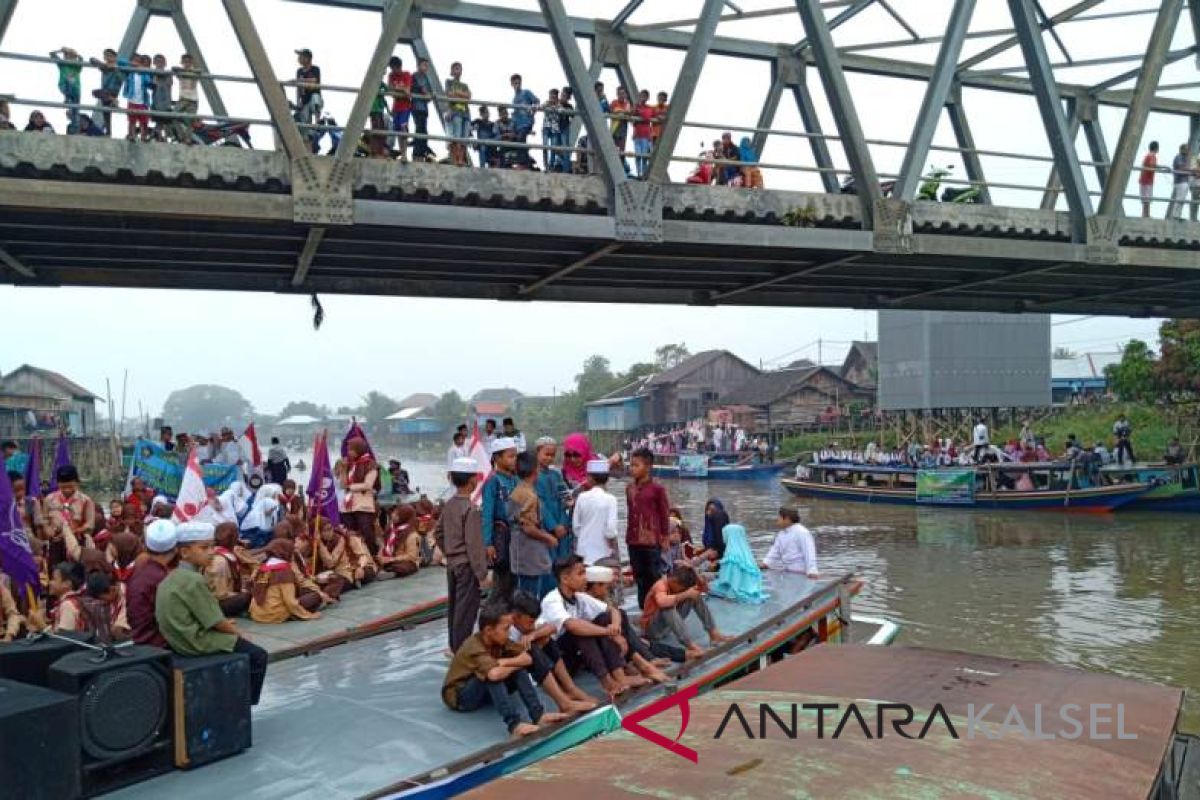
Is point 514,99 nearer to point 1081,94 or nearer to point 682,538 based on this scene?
point 682,538

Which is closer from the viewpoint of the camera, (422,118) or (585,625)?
(585,625)

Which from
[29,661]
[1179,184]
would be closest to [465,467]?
[29,661]

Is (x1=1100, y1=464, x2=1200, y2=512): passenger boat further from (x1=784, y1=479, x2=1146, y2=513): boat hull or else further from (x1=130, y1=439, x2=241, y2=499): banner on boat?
(x1=130, y1=439, x2=241, y2=499): banner on boat

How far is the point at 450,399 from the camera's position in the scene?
9288cm

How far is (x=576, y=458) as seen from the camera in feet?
27.8

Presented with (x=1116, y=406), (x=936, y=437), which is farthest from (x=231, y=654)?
(x=1116, y=406)

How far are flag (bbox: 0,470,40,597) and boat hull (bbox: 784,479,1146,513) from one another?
2507 cm

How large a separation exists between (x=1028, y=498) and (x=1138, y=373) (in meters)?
7.74

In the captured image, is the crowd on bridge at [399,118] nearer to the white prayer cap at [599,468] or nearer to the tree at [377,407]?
the white prayer cap at [599,468]

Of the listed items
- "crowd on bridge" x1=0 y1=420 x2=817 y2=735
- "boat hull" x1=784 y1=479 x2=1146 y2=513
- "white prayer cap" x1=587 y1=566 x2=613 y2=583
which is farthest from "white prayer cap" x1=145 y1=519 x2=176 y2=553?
"boat hull" x1=784 y1=479 x2=1146 y2=513

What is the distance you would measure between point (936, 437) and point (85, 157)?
32726mm

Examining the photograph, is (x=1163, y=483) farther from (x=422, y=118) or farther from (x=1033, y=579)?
A: (x=422, y=118)

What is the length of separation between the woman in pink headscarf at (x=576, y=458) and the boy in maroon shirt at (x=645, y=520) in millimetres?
430

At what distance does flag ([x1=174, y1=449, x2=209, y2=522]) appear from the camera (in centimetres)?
855
